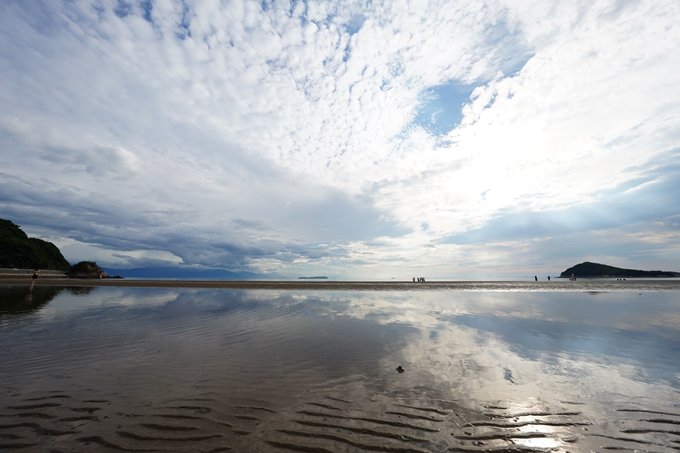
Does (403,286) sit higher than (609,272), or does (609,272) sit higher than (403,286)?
(609,272)

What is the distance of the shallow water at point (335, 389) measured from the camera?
5.10 meters

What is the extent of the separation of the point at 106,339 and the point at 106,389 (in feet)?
22.9

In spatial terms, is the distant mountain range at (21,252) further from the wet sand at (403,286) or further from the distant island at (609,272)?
the distant island at (609,272)

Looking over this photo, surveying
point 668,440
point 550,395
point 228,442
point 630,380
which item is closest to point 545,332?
point 630,380

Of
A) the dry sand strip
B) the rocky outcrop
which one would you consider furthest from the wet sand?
the rocky outcrop

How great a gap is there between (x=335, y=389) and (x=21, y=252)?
142m

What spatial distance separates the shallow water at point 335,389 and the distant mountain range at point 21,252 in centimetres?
11647

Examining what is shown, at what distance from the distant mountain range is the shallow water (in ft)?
382

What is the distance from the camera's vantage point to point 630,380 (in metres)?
8.24

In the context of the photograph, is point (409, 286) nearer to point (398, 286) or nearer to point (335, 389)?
point (398, 286)

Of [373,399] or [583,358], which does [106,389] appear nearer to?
[373,399]

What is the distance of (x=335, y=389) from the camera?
24.5 ft

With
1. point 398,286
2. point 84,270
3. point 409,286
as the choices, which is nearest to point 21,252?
point 84,270

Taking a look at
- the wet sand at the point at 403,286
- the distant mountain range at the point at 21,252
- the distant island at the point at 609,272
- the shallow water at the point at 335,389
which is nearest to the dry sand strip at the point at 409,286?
the wet sand at the point at 403,286
